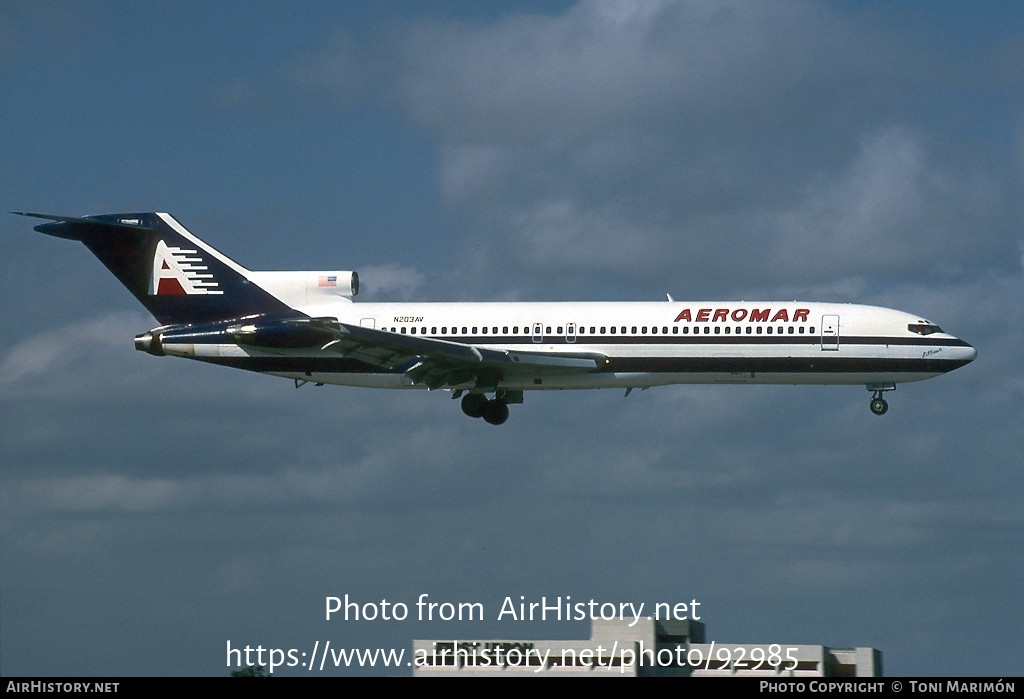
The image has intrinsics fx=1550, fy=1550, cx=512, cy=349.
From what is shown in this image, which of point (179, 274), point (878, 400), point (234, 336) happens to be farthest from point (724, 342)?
point (179, 274)

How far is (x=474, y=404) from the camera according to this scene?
56.6m

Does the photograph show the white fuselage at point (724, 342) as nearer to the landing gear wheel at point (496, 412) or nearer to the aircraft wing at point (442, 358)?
the aircraft wing at point (442, 358)

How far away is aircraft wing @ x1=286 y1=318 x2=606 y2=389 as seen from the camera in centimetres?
5144

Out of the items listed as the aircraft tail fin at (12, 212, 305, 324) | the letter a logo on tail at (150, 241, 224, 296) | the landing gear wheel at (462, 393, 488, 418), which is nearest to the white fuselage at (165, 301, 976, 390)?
the landing gear wheel at (462, 393, 488, 418)

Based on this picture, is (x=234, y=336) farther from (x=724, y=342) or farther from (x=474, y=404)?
(x=724, y=342)

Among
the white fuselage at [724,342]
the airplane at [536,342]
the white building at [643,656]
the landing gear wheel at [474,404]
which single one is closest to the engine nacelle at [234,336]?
the airplane at [536,342]

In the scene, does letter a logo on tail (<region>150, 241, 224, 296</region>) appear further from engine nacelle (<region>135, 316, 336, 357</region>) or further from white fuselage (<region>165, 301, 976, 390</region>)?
white fuselage (<region>165, 301, 976, 390</region>)

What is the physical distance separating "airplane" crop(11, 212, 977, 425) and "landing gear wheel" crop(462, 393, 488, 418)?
0.16 feet

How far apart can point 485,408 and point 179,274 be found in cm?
1279

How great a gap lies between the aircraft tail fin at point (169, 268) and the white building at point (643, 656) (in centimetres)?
1457

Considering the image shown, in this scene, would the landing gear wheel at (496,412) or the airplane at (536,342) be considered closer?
the airplane at (536,342)

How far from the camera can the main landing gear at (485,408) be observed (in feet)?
186
